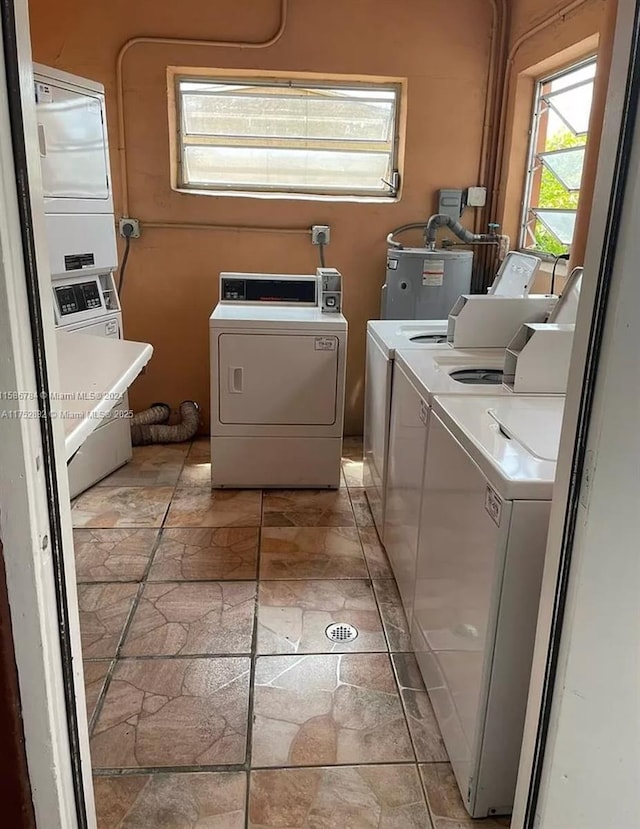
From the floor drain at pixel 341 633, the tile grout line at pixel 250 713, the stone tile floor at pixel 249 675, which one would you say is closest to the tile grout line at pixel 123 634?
the stone tile floor at pixel 249 675

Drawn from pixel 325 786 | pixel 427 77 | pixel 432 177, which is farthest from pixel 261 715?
pixel 427 77

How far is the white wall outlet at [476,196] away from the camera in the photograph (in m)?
3.85

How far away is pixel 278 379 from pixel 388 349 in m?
0.79

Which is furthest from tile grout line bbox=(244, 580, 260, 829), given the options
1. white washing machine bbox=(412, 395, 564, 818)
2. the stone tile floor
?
white washing machine bbox=(412, 395, 564, 818)

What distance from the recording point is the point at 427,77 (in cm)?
372

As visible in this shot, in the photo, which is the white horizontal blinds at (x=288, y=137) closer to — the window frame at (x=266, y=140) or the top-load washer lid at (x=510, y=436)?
the window frame at (x=266, y=140)

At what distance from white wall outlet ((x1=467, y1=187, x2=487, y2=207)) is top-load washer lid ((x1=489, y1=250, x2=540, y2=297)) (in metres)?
0.96

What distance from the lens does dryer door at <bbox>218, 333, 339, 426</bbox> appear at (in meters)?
3.21

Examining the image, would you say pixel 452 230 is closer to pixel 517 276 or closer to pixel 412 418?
pixel 517 276

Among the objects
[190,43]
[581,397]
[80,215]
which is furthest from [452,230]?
[581,397]

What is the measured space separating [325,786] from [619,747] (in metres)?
0.82

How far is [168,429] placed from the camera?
158 inches

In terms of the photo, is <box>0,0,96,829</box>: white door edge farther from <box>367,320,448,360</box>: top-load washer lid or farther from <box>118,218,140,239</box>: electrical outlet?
<box>118,218,140,239</box>: electrical outlet

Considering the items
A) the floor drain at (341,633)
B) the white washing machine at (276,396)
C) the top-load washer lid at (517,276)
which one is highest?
the top-load washer lid at (517,276)
